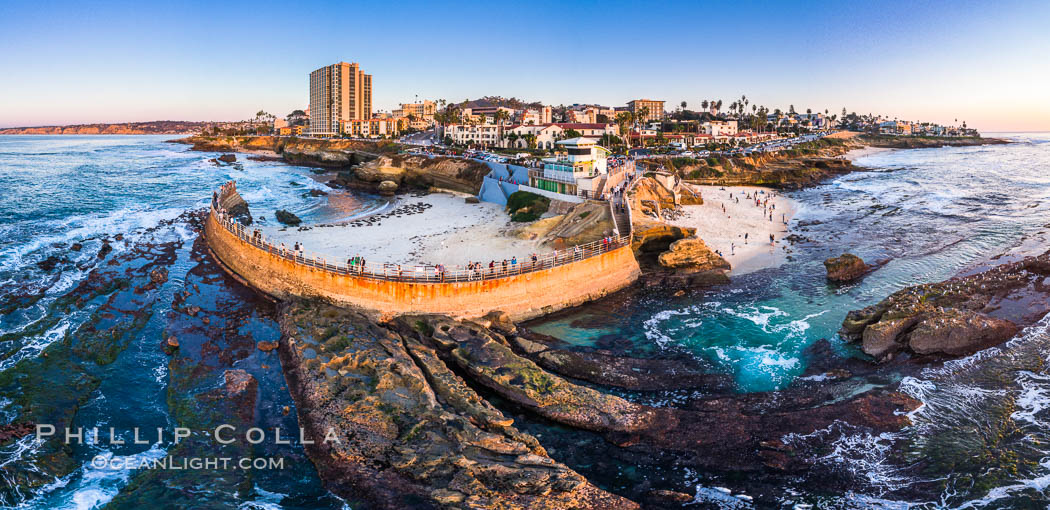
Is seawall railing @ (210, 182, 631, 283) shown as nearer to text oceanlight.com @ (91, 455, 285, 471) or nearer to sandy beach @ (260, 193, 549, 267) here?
sandy beach @ (260, 193, 549, 267)

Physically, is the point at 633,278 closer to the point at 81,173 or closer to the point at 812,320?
the point at 812,320

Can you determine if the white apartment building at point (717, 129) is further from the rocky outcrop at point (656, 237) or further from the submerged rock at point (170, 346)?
the submerged rock at point (170, 346)

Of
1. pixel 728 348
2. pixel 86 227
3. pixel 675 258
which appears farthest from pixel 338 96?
pixel 728 348

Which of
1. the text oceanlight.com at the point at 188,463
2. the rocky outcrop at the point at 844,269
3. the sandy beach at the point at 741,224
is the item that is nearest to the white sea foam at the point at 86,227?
the text oceanlight.com at the point at 188,463

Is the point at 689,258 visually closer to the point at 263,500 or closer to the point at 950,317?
the point at 950,317

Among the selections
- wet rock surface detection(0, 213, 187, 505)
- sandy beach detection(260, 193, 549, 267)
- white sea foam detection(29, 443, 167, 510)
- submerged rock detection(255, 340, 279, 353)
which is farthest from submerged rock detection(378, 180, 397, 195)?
white sea foam detection(29, 443, 167, 510)
